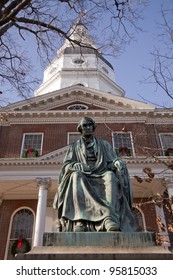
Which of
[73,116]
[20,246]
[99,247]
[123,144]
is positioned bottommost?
[99,247]

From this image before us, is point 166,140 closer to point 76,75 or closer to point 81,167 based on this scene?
point 76,75

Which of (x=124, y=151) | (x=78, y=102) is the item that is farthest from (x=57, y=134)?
(x=124, y=151)

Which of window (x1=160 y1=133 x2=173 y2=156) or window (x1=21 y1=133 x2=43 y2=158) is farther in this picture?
window (x1=160 y1=133 x2=173 y2=156)

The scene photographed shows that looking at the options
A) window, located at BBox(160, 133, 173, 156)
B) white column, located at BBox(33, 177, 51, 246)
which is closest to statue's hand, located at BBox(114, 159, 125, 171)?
white column, located at BBox(33, 177, 51, 246)

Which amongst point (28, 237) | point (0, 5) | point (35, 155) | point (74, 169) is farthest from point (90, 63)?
point (74, 169)

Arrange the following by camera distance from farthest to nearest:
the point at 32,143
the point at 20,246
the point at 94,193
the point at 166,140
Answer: the point at 166,140 < the point at 32,143 < the point at 20,246 < the point at 94,193

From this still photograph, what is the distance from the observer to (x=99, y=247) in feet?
11.0

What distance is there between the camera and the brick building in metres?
16.3

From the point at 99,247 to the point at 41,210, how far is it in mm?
11738

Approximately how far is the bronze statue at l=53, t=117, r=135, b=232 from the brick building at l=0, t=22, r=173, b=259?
369 inches

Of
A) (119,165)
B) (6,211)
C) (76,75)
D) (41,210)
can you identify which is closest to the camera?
(119,165)

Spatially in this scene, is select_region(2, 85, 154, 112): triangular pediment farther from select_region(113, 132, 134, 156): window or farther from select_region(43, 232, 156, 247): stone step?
select_region(43, 232, 156, 247): stone step

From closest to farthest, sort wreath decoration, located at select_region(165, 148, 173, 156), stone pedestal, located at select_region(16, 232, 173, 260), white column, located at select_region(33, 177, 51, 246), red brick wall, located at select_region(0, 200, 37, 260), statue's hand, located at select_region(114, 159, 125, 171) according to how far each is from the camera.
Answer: stone pedestal, located at select_region(16, 232, 173, 260) → statue's hand, located at select_region(114, 159, 125, 171) → white column, located at select_region(33, 177, 51, 246) → red brick wall, located at select_region(0, 200, 37, 260) → wreath decoration, located at select_region(165, 148, 173, 156)

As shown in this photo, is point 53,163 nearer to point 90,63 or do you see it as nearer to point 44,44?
point 44,44
